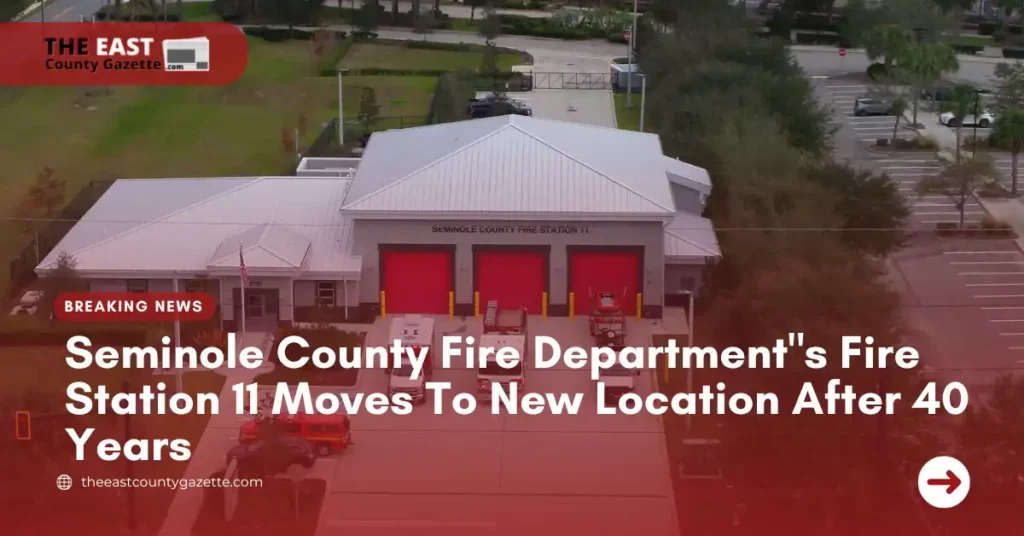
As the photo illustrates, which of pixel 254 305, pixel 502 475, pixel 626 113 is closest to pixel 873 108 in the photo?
pixel 626 113

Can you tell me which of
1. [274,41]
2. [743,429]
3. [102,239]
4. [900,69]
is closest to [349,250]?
[102,239]

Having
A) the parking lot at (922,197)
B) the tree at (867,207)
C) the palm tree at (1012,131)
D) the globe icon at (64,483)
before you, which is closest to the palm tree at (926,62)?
the palm tree at (1012,131)

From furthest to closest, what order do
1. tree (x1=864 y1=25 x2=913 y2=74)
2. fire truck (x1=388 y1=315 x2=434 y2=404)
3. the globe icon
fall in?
tree (x1=864 y1=25 x2=913 y2=74), fire truck (x1=388 y1=315 x2=434 y2=404), the globe icon

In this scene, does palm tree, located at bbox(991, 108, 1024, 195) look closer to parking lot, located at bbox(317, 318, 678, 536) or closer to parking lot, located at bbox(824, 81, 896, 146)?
parking lot, located at bbox(824, 81, 896, 146)

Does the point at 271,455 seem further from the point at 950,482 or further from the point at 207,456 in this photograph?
the point at 950,482

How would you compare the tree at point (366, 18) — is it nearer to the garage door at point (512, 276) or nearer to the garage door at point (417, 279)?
the garage door at point (417, 279)

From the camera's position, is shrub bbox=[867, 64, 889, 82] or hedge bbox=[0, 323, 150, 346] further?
shrub bbox=[867, 64, 889, 82]

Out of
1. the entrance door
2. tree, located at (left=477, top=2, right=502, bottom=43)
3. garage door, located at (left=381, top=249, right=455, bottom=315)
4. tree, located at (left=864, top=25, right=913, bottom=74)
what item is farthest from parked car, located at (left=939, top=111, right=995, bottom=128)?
the entrance door

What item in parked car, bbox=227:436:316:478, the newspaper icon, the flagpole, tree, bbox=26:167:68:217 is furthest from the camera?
the newspaper icon
